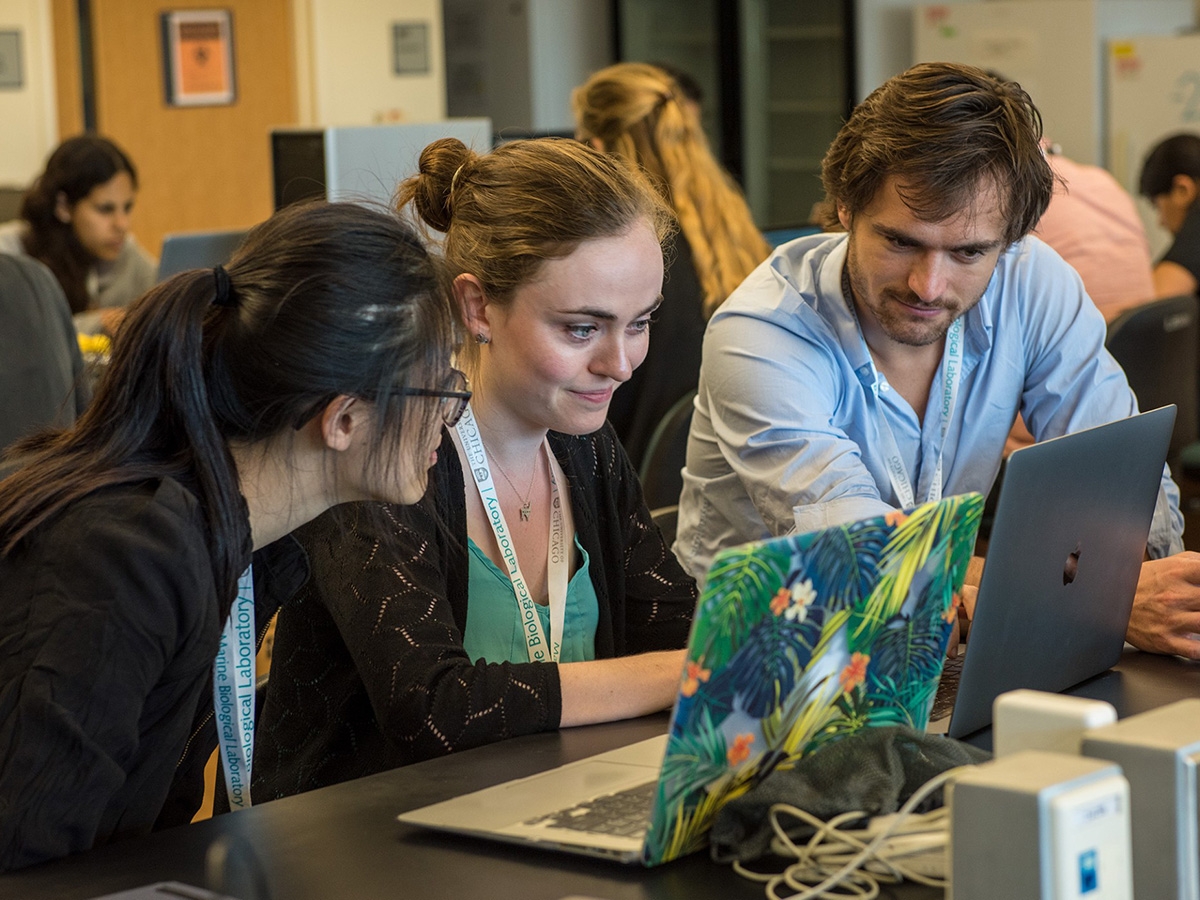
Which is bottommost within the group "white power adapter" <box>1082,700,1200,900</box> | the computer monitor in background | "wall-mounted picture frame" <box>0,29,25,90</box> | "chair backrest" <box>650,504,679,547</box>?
"chair backrest" <box>650,504,679,547</box>

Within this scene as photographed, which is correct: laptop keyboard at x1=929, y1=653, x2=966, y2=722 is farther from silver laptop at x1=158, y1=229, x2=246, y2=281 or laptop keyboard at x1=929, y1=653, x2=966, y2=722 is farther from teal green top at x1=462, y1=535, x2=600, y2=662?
silver laptop at x1=158, y1=229, x2=246, y2=281

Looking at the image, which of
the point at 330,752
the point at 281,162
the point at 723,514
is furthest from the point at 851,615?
the point at 281,162

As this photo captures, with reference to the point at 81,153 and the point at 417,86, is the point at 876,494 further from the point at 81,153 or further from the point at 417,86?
the point at 417,86

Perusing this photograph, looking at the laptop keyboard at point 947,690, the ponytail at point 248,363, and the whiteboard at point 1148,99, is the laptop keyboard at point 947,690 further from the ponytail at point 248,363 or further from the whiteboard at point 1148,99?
the whiteboard at point 1148,99

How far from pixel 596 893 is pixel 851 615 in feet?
0.79

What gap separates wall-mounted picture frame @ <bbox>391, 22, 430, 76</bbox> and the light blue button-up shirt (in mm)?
4641

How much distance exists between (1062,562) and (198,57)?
5.48 m

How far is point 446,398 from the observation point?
4.27 ft

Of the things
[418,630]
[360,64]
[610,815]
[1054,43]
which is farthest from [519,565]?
[1054,43]

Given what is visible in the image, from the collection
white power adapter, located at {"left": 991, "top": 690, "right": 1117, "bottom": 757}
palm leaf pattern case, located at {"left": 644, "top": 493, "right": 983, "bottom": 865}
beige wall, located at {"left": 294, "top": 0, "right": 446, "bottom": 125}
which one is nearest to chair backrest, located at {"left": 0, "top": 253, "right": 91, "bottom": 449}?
palm leaf pattern case, located at {"left": 644, "top": 493, "right": 983, "bottom": 865}

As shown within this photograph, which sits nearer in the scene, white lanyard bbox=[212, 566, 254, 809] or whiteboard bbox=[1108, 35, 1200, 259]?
white lanyard bbox=[212, 566, 254, 809]

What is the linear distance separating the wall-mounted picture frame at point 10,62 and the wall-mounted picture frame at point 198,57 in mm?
574

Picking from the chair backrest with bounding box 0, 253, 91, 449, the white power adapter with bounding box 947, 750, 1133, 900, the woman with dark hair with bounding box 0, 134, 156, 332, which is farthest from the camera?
the woman with dark hair with bounding box 0, 134, 156, 332

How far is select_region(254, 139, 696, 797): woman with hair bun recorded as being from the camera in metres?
1.36
